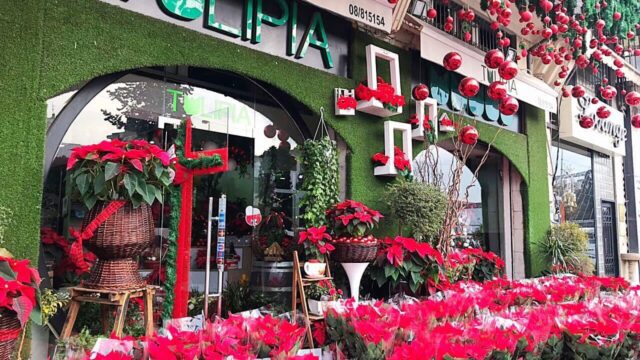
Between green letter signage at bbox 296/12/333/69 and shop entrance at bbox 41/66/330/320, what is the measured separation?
0.47 meters

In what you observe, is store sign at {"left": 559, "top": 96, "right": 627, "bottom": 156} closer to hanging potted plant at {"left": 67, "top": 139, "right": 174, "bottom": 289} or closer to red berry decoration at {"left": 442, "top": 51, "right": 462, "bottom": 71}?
red berry decoration at {"left": 442, "top": 51, "right": 462, "bottom": 71}

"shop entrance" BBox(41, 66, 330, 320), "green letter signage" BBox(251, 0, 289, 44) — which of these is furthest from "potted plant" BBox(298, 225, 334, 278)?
"green letter signage" BBox(251, 0, 289, 44)

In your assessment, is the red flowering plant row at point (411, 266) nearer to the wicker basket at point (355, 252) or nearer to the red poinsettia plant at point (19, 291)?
the wicker basket at point (355, 252)

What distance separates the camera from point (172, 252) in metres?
3.22

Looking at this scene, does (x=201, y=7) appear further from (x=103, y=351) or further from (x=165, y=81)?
(x=103, y=351)

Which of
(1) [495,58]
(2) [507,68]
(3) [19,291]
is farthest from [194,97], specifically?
(2) [507,68]

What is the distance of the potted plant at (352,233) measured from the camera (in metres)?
3.96

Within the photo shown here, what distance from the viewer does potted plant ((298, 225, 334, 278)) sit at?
12.4 ft

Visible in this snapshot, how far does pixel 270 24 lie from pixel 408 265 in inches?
93.4

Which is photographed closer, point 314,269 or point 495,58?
point 314,269

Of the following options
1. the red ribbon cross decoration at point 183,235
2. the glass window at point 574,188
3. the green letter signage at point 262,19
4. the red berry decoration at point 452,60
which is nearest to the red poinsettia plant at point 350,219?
the red ribbon cross decoration at point 183,235

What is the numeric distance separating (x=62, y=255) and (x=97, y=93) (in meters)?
1.13

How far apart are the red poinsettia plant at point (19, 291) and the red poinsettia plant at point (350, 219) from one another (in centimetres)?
235

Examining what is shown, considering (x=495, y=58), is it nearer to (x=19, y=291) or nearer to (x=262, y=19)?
(x=262, y=19)
